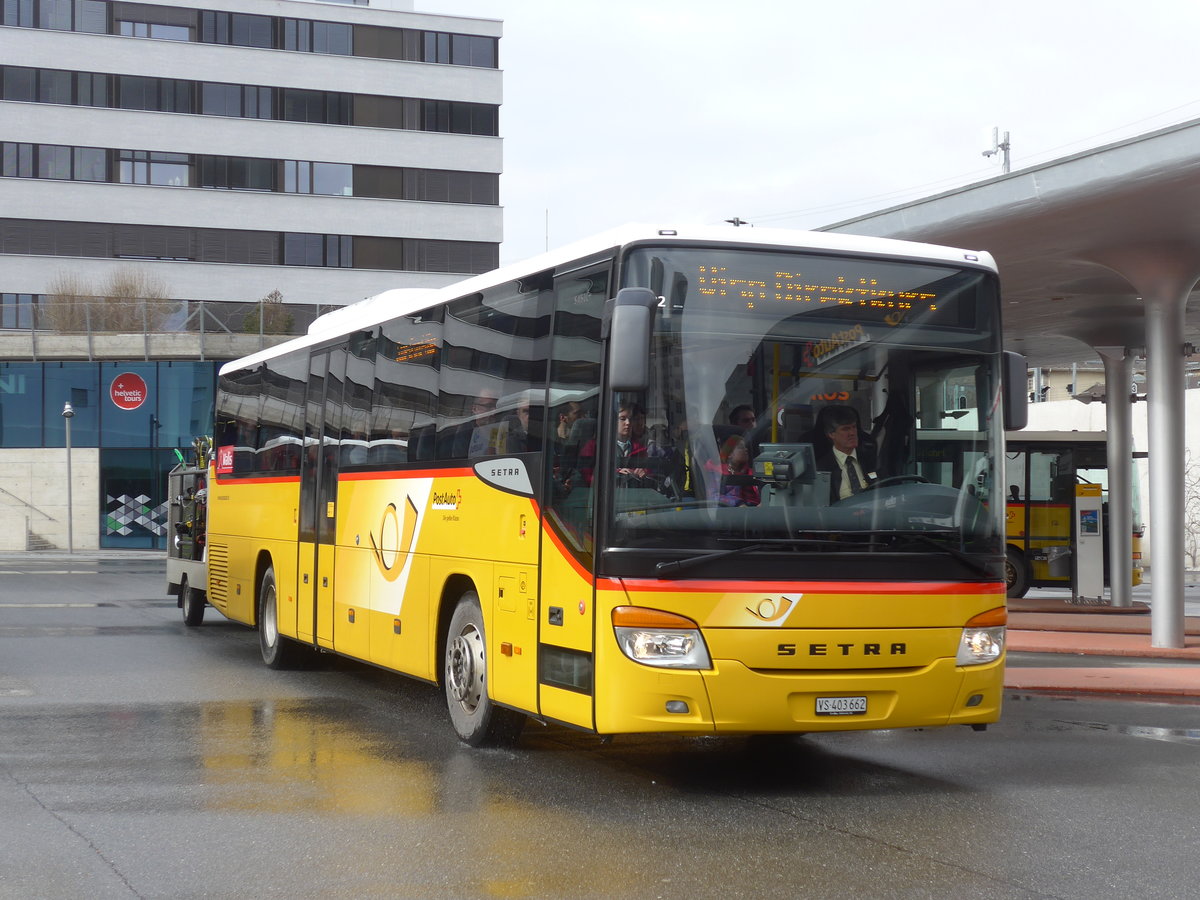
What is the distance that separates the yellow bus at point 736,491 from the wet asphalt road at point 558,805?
564 mm

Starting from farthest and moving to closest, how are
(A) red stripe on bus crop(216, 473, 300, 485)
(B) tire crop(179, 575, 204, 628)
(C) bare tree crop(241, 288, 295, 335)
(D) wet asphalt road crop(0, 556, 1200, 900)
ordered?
(C) bare tree crop(241, 288, 295, 335)
(B) tire crop(179, 575, 204, 628)
(A) red stripe on bus crop(216, 473, 300, 485)
(D) wet asphalt road crop(0, 556, 1200, 900)

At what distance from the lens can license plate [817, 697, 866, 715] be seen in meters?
8.00

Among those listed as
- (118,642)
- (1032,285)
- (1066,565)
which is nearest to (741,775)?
(118,642)

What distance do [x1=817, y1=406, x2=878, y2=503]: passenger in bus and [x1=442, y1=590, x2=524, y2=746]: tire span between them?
2.60 m

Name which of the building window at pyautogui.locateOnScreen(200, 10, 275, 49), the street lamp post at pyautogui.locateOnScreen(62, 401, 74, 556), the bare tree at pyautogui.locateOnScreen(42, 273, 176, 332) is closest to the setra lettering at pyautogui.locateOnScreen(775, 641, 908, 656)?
the street lamp post at pyautogui.locateOnScreen(62, 401, 74, 556)

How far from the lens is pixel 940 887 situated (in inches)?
245

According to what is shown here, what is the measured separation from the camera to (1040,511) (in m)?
25.5

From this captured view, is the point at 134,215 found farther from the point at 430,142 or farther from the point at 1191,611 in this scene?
the point at 1191,611

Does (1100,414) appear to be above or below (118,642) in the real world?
above

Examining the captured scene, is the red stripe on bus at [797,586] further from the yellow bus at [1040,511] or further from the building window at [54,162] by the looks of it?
the building window at [54,162]

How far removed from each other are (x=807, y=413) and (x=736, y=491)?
2.00 ft

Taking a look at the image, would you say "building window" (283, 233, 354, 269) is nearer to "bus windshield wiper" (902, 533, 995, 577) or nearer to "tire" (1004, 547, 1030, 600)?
"tire" (1004, 547, 1030, 600)

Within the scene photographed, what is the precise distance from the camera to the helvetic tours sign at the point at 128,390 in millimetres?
44281

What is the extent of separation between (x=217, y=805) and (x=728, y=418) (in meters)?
3.35
